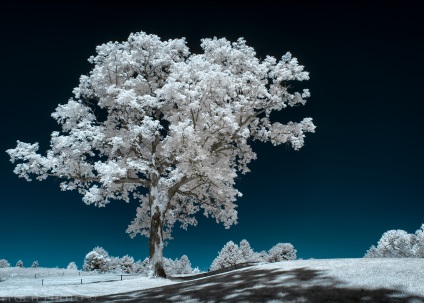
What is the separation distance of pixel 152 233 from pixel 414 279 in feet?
58.7

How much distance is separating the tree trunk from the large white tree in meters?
0.07

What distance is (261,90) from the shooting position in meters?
26.5

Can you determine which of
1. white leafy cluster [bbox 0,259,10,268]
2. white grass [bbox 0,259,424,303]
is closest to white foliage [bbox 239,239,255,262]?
white leafy cluster [bbox 0,259,10,268]

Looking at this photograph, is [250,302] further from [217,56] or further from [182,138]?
[217,56]

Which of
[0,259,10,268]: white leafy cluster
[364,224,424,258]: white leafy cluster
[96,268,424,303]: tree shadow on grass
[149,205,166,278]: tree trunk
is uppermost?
[0,259,10,268]: white leafy cluster

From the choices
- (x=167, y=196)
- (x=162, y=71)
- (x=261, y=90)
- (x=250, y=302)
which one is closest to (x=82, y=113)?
(x=162, y=71)

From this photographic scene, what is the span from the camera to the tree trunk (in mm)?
25281

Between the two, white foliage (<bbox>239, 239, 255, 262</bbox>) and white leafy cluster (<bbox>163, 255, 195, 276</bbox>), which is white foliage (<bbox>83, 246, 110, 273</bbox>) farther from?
white leafy cluster (<bbox>163, 255, 195, 276</bbox>)

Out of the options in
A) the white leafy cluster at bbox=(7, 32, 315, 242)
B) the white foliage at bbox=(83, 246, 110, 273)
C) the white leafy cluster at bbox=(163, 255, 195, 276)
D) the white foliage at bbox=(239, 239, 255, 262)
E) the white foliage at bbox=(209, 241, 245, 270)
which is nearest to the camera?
the white leafy cluster at bbox=(7, 32, 315, 242)

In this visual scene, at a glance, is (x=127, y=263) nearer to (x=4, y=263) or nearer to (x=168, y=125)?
(x=4, y=263)

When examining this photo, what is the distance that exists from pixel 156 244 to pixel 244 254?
97635 mm

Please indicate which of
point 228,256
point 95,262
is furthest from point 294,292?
point 228,256

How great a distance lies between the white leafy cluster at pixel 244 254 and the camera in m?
109

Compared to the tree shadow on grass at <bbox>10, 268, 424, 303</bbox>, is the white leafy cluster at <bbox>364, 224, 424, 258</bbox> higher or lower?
higher
